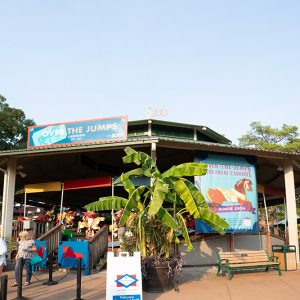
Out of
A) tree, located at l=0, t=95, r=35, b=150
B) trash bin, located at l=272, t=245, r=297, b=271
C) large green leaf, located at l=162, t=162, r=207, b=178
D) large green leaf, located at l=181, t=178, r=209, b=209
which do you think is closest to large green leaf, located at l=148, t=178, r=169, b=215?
large green leaf, located at l=162, t=162, r=207, b=178

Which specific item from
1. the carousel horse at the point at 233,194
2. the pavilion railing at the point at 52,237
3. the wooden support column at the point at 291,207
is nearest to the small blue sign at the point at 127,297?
the carousel horse at the point at 233,194

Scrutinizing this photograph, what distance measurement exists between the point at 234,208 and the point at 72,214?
7936 millimetres

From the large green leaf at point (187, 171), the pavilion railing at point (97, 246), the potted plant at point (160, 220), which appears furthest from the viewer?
the pavilion railing at point (97, 246)

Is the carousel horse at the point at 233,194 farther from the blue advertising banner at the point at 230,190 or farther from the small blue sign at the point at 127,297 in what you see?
the small blue sign at the point at 127,297

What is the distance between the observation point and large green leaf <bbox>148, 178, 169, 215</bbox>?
28.6 ft

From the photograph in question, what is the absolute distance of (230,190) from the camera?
42.6 ft

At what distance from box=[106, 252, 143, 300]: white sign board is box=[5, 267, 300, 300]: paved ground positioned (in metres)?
1.24

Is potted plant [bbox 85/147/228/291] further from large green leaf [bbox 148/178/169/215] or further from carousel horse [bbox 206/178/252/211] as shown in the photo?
carousel horse [bbox 206/178/252/211]

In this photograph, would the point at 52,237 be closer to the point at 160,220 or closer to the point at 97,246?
the point at 97,246

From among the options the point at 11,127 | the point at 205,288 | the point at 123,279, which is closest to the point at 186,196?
the point at 205,288

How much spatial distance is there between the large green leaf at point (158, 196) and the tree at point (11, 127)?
26.9 m

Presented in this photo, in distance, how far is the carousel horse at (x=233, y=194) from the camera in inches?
498

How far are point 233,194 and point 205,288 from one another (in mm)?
4574

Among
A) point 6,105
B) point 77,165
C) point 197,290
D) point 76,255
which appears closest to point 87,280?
point 76,255
